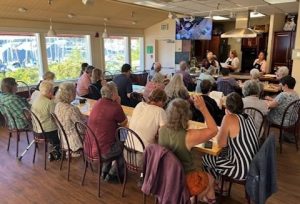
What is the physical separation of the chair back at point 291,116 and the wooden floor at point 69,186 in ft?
1.62

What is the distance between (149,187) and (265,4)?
5539 mm

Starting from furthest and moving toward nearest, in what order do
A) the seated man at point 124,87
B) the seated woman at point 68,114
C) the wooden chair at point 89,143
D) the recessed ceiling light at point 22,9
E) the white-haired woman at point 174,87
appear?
the recessed ceiling light at point 22,9, the seated man at point 124,87, the white-haired woman at point 174,87, the seated woman at point 68,114, the wooden chair at point 89,143

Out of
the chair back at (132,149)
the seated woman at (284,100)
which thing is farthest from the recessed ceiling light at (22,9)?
the seated woman at (284,100)

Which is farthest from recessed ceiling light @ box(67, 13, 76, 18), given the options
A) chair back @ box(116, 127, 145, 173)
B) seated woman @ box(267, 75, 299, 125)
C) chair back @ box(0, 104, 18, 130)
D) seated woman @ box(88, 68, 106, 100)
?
seated woman @ box(267, 75, 299, 125)

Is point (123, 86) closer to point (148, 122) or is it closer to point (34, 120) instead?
point (34, 120)

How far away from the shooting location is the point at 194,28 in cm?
840

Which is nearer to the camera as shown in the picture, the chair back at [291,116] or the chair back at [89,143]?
the chair back at [89,143]

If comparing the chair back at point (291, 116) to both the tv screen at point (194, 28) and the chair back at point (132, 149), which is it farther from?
the tv screen at point (194, 28)

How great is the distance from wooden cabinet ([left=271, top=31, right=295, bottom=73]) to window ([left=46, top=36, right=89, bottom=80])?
228 inches

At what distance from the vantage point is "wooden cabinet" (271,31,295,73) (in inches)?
296

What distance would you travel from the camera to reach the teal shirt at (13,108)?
11.9ft

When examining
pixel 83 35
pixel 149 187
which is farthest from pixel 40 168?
pixel 83 35

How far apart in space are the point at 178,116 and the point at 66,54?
6.06 meters

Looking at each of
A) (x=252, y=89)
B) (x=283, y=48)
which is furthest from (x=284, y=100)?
(x=283, y=48)
